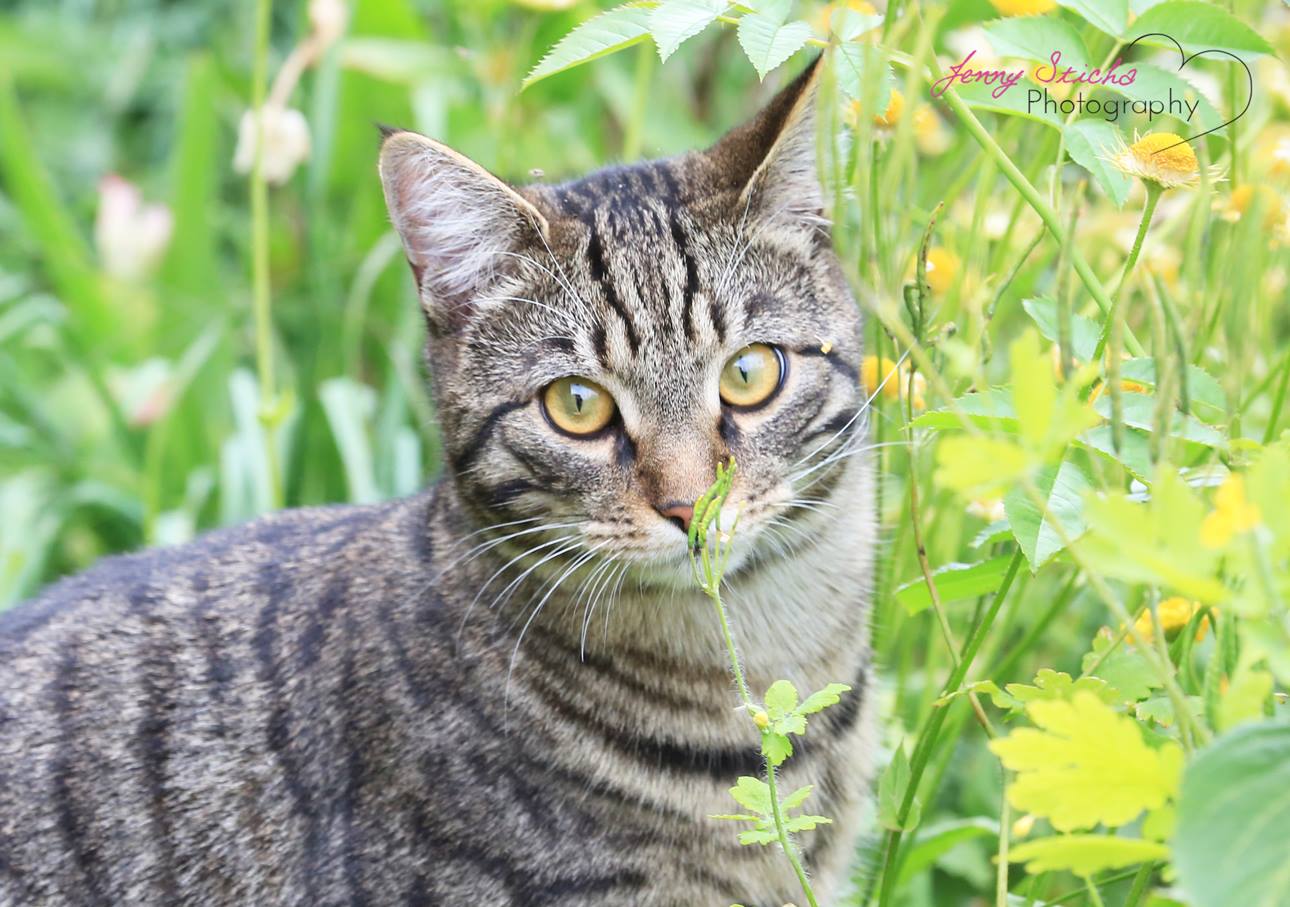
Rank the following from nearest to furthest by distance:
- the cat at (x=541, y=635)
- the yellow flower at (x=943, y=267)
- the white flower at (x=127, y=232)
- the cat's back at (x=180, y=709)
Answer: the cat at (x=541, y=635) → the cat's back at (x=180, y=709) → the yellow flower at (x=943, y=267) → the white flower at (x=127, y=232)

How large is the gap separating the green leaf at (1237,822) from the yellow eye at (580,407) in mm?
1020

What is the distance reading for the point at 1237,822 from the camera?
79cm

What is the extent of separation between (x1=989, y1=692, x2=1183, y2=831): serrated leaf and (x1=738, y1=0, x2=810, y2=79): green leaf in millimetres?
681

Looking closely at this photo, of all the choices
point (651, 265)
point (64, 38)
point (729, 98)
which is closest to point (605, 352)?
point (651, 265)

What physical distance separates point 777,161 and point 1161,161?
0.60 meters

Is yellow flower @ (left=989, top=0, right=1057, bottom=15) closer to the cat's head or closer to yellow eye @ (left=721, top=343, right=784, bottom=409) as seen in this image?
the cat's head

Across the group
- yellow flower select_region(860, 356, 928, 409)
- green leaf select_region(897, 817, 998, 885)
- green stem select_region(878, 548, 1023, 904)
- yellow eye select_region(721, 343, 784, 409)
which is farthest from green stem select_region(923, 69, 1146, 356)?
green leaf select_region(897, 817, 998, 885)

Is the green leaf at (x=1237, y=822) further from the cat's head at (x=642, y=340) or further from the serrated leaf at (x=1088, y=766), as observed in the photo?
the cat's head at (x=642, y=340)

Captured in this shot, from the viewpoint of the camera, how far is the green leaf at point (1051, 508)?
1.20 m

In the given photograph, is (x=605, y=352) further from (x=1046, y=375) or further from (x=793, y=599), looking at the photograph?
(x=1046, y=375)

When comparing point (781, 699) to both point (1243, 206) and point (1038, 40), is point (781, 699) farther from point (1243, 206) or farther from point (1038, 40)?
point (1243, 206)

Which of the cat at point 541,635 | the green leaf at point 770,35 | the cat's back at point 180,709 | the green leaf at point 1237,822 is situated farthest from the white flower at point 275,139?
the green leaf at point 1237,822

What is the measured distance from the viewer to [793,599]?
6.04 ft

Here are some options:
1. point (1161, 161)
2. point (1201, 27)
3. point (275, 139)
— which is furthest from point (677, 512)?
point (275, 139)
